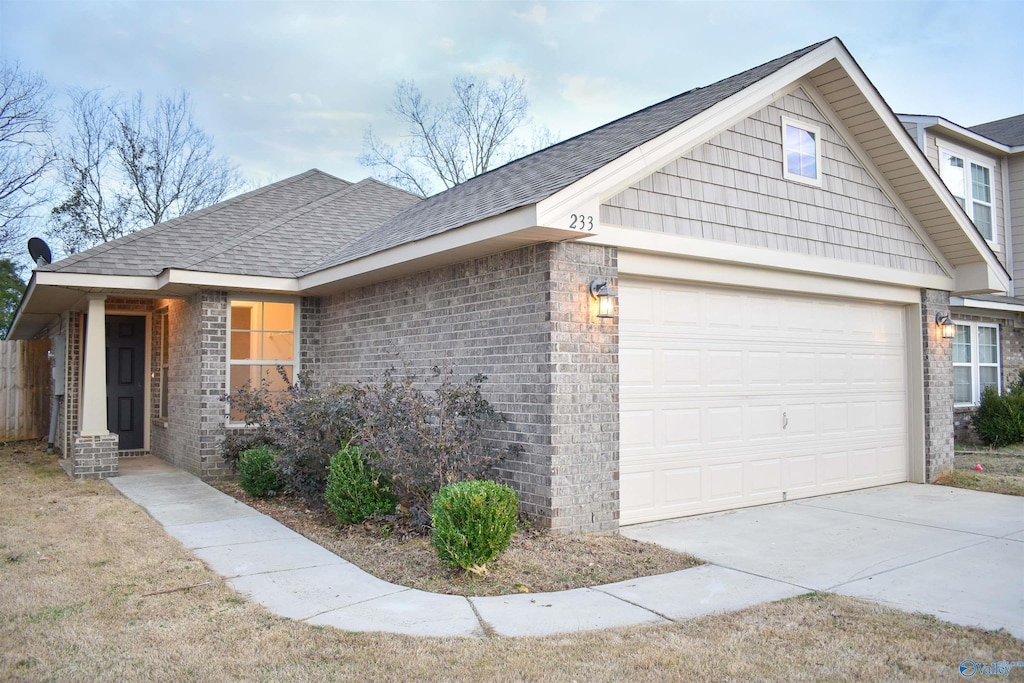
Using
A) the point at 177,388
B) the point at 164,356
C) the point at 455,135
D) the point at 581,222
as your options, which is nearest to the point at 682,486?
the point at 581,222

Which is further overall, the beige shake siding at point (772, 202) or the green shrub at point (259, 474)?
the green shrub at point (259, 474)

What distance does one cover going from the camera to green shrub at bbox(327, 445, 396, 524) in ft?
22.8

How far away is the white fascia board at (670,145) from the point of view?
6.24 meters

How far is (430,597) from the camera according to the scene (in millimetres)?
5105

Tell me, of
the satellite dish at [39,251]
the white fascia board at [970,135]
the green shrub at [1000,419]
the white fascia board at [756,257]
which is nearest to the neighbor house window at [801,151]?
the white fascia board at [756,257]

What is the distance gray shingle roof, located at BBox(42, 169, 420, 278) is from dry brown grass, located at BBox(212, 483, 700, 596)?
4.86 m

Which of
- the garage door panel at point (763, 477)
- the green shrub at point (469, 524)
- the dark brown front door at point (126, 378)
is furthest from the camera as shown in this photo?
the dark brown front door at point (126, 378)

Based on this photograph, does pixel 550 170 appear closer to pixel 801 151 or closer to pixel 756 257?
pixel 756 257

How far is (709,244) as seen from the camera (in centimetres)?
772

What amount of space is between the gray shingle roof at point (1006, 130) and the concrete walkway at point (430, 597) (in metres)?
15.1

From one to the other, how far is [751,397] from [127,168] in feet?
84.3

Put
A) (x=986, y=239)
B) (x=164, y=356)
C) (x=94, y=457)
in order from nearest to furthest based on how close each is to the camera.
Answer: (x=94, y=457) < (x=164, y=356) < (x=986, y=239)

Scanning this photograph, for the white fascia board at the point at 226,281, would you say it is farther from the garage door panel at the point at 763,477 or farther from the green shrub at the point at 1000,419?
the green shrub at the point at 1000,419

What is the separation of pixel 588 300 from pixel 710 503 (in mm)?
2885
